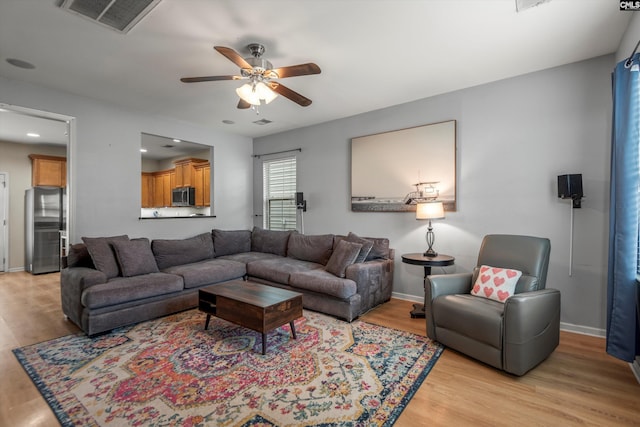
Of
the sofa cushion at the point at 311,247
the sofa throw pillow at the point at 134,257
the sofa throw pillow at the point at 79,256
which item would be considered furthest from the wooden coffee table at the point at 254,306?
Result: the sofa throw pillow at the point at 79,256

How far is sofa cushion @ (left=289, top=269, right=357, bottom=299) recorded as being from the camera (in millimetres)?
3307

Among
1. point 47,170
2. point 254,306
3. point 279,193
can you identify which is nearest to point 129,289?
point 254,306

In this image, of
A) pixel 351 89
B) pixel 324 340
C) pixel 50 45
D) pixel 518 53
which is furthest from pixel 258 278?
pixel 518 53

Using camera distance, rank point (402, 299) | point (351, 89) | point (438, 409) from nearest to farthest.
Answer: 1. point (438, 409)
2. point (351, 89)
3. point (402, 299)

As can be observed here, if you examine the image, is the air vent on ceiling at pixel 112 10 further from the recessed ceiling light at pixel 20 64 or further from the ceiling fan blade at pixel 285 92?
the recessed ceiling light at pixel 20 64

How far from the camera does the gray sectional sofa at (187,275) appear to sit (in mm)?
3078

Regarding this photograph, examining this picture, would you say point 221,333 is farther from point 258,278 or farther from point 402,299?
point 402,299

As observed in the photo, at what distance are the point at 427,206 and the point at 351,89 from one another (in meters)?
1.73

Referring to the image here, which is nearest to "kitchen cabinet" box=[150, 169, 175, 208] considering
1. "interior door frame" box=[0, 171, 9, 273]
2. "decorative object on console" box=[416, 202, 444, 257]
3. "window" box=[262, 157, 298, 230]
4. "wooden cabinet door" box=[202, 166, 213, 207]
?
"wooden cabinet door" box=[202, 166, 213, 207]

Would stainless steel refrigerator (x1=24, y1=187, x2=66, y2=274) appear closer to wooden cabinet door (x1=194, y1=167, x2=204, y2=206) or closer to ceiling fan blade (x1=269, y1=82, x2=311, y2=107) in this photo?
wooden cabinet door (x1=194, y1=167, x2=204, y2=206)

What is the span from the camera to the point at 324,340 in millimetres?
2861

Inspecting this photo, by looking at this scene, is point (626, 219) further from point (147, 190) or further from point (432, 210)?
point (147, 190)

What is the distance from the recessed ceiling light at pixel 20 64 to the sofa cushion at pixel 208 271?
2647 mm

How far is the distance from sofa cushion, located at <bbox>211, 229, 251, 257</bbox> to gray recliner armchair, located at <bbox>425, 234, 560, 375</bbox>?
3.49 meters
